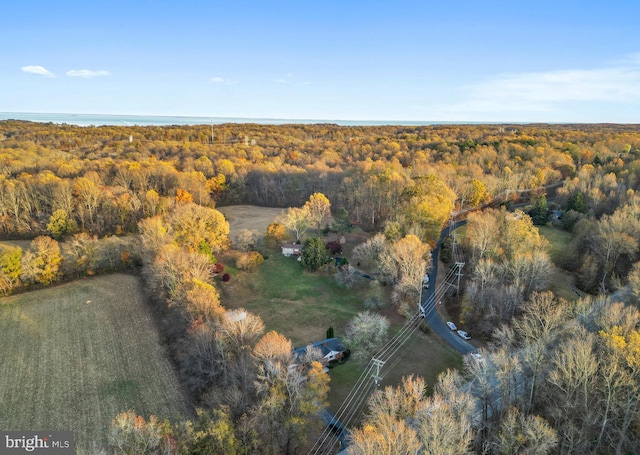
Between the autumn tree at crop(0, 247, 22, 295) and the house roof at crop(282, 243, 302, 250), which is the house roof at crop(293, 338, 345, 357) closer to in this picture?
the house roof at crop(282, 243, 302, 250)

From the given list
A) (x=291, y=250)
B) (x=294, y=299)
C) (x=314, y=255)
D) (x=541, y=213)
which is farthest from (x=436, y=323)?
(x=541, y=213)

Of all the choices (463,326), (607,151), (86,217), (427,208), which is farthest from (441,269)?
(607,151)

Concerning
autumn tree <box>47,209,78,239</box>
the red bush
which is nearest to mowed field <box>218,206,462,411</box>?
the red bush

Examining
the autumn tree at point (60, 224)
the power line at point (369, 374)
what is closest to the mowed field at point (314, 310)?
the power line at point (369, 374)

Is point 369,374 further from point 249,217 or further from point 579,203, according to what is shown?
point 579,203

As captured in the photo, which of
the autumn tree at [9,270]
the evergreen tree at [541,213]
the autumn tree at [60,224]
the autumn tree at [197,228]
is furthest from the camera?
the evergreen tree at [541,213]

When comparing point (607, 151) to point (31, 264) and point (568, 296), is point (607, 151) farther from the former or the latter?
point (31, 264)

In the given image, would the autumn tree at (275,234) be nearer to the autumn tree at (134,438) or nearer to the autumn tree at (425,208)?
the autumn tree at (425,208)

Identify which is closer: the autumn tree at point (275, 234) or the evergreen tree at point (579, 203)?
the autumn tree at point (275, 234)
